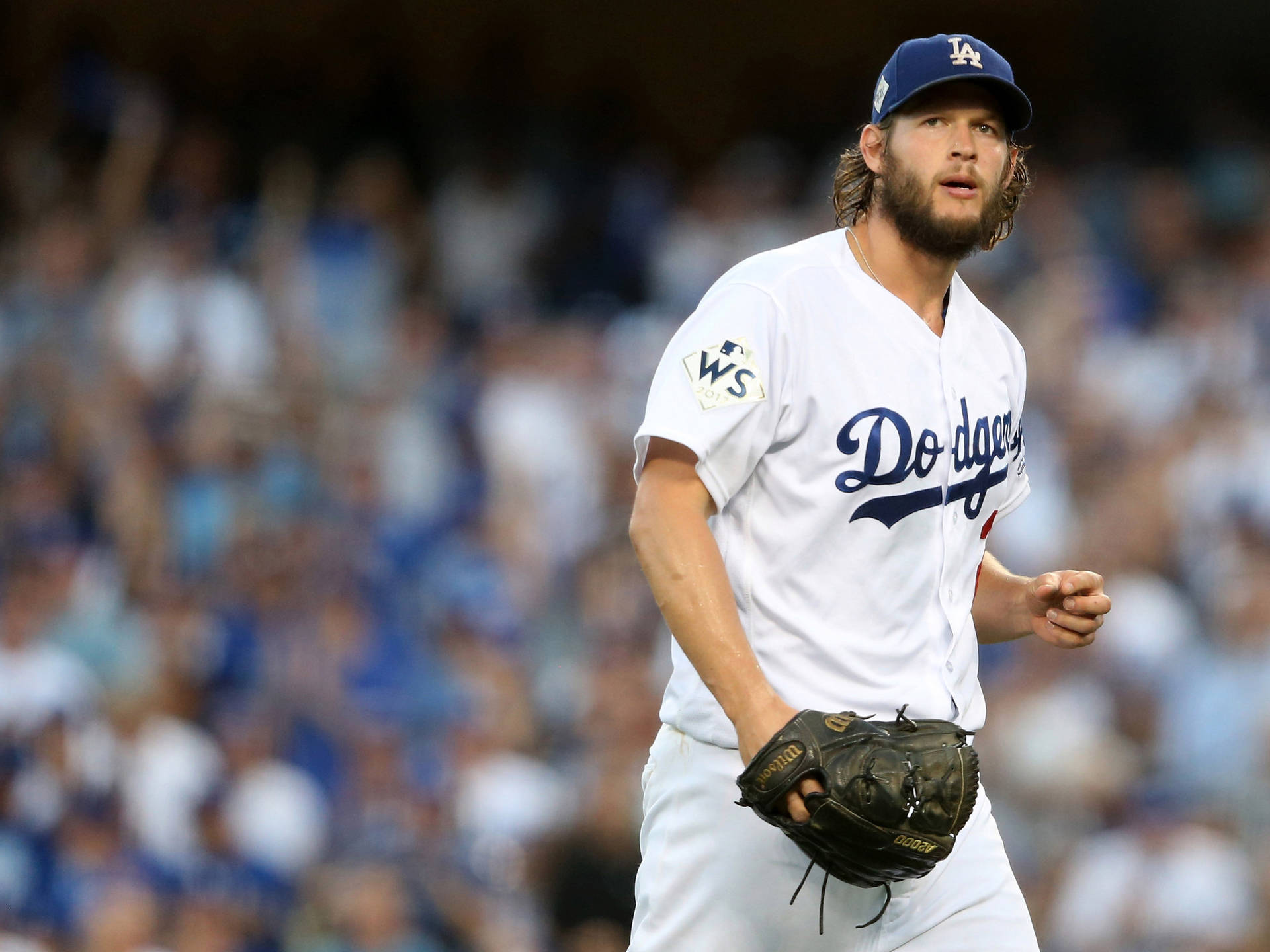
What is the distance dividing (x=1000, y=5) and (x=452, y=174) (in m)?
3.56

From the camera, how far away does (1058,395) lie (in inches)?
298

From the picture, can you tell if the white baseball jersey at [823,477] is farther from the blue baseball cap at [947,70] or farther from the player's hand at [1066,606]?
the blue baseball cap at [947,70]

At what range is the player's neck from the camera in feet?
9.92

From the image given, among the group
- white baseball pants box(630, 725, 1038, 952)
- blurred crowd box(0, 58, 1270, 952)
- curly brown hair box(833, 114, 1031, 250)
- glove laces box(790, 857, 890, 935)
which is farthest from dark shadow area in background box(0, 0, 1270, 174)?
glove laces box(790, 857, 890, 935)

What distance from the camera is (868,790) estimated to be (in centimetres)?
259

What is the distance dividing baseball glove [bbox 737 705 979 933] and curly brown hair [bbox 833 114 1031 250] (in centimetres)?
97

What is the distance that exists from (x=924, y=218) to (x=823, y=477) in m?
0.50

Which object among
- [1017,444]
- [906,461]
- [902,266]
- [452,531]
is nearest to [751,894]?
[906,461]

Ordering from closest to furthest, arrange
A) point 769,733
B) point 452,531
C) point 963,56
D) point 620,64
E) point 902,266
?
point 769,733, point 963,56, point 902,266, point 452,531, point 620,64

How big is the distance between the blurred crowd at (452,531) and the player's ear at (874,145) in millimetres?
3106

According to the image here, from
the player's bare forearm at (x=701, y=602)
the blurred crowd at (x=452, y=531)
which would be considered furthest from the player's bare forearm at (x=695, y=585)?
the blurred crowd at (x=452, y=531)

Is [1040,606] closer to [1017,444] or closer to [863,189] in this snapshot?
[1017,444]

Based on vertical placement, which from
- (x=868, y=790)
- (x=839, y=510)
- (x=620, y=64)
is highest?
(x=620, y=64)

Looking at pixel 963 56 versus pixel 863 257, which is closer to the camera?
pixel 963 56
